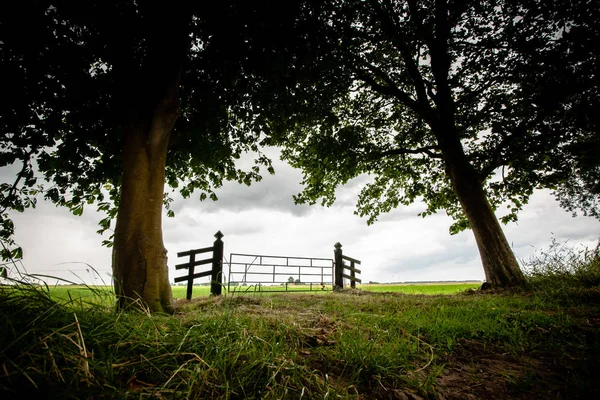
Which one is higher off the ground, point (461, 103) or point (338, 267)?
point (461, 103)

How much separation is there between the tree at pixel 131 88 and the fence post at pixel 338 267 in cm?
899

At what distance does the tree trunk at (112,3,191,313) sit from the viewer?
401cm

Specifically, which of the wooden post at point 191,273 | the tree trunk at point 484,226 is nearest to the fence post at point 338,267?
the tree trunk at point 484,226

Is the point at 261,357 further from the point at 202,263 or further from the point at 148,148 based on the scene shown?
the point at 202,263

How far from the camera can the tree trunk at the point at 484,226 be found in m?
7.50

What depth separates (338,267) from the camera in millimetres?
13016

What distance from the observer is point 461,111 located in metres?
9.10

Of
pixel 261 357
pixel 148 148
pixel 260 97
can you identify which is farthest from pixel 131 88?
pixel 261 357

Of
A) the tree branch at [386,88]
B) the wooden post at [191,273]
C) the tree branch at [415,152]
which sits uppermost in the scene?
the tree branch at [386,88]

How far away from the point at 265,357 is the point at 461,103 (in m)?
10.1

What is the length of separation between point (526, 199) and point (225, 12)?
39.2 ft

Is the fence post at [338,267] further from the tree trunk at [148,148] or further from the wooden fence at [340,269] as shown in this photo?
the tree trunk at [148,148]

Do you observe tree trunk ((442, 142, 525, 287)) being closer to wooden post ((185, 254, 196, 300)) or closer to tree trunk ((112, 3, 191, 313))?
tree trunk ((112, 3, 191, 313))

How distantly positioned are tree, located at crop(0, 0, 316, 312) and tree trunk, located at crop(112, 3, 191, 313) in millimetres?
17
